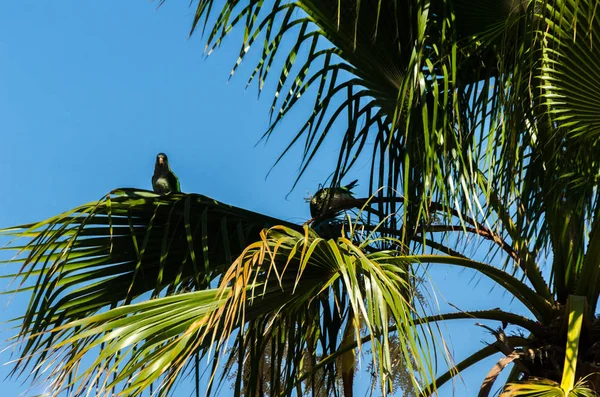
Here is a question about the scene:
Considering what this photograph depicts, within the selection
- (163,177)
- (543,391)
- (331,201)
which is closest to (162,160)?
(163,177)

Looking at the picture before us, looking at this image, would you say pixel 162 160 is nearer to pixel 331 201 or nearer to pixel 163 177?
pixel 163 177

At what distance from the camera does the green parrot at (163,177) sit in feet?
16.9

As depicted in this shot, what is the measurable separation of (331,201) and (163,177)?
1319 millimetres

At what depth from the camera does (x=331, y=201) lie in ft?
13.9

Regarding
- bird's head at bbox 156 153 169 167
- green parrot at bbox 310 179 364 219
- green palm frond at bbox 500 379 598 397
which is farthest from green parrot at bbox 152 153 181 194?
green palm frond at bbox 500 379 598 397

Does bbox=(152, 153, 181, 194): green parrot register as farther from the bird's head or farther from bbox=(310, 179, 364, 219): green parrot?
bbox=(310, 179, 364, 219): green parrot

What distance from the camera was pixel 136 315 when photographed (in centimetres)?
275

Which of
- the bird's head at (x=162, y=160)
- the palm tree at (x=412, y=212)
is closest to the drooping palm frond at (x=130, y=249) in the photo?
the palm tree at (x=412, y=212)

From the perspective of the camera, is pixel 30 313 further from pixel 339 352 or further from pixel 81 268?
pixel 339 352

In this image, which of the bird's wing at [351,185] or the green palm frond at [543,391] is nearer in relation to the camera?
the green palm frond at [543,391]

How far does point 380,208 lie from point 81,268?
139cm

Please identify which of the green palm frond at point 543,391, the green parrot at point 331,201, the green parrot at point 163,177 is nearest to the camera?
the green palm frond at point 543,391

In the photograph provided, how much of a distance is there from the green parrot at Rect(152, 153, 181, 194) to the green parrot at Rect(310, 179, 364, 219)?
838mm

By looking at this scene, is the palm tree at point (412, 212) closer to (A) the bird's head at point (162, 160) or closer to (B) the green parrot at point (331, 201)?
(B) the green parrot at point (331, 201)
